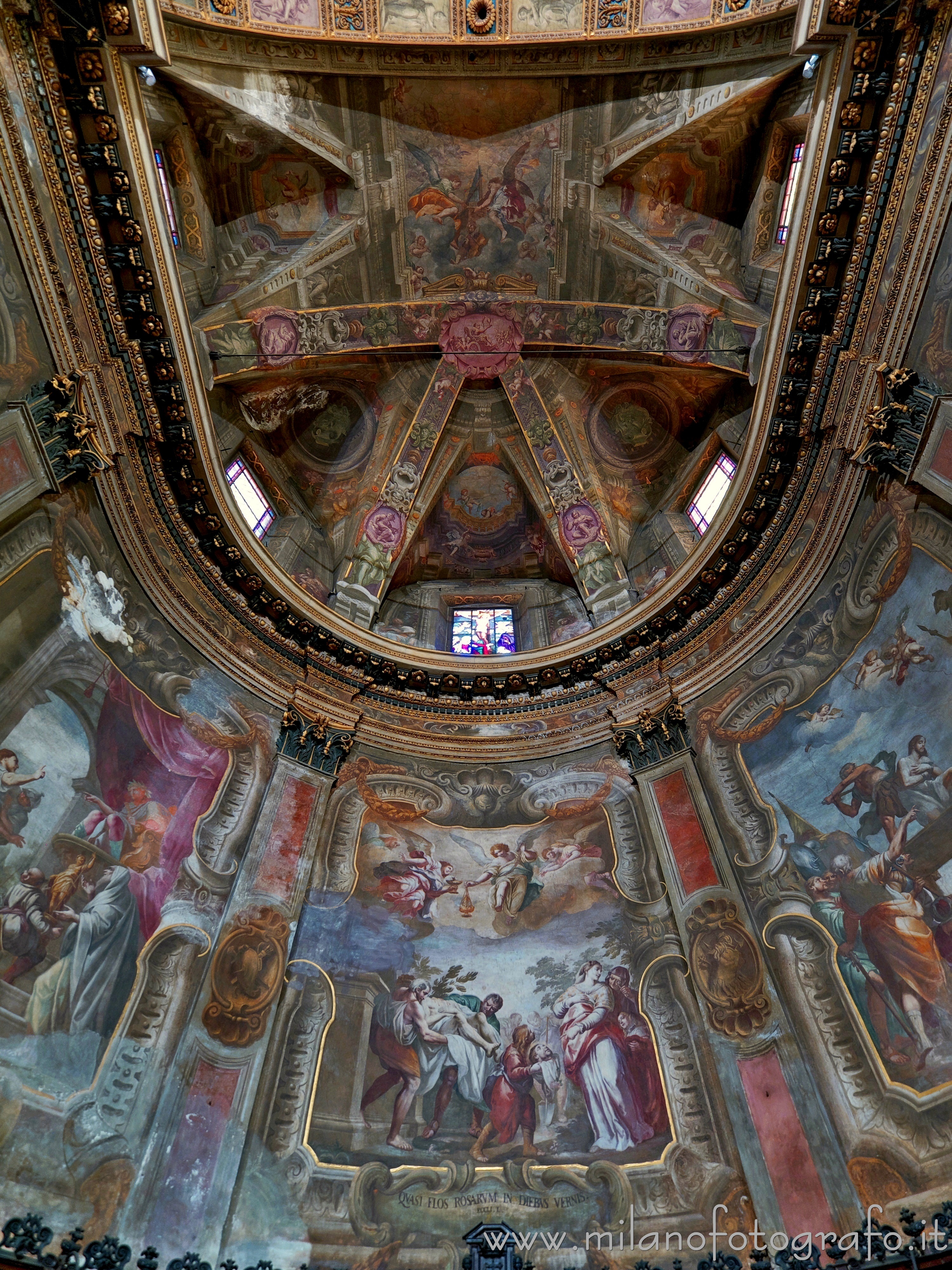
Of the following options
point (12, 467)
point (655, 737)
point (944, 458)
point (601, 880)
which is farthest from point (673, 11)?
point (601, 880)

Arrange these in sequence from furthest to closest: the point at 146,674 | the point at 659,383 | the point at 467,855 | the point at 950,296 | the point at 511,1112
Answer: the point at 659,383, the point at 467,855, the point at 146,674, the point at 511,1112, the point at 950,296

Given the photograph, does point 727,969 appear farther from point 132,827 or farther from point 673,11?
point 673,11

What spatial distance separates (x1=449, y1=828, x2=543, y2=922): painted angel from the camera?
13156 mm

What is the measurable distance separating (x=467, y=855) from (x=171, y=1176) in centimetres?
593

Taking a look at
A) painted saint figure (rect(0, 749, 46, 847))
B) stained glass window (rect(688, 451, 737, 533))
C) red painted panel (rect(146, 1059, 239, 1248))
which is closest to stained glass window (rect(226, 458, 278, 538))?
painted saint figure (rect(0, 749, 46, 847))

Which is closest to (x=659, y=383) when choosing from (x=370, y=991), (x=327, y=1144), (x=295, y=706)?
(x=295, y=706)

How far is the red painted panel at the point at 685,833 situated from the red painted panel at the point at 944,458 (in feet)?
18.5

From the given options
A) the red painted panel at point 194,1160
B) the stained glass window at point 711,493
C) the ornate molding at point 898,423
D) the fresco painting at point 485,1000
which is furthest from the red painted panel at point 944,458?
the red painted panel at point 194,1160

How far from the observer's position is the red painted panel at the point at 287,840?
12.4 meters

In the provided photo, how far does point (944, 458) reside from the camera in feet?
34.1

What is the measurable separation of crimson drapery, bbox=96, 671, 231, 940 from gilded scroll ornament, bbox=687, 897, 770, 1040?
23.4 feet

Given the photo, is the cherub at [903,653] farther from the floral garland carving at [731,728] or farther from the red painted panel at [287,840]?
the red painted panel at [287,840]

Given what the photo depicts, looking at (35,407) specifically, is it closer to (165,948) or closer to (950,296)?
(165,948)

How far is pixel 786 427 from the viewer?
45.5 ft
